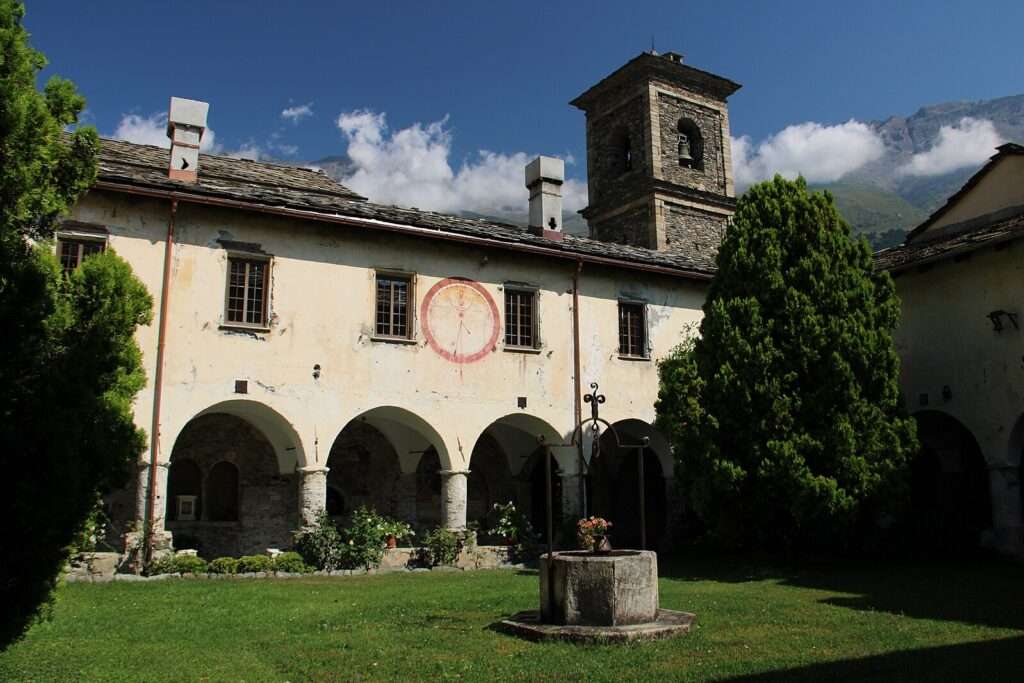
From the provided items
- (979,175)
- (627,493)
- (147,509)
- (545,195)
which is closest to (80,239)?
(147,509)

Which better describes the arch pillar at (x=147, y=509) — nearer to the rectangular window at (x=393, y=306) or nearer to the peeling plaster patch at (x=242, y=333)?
the peeling plaster patch at (x=242, y=333)

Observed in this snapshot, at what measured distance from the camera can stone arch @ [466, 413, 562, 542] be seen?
20.5m

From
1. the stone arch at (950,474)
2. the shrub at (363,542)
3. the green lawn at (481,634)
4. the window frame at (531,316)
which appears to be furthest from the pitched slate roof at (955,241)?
the shrub at (363,542)

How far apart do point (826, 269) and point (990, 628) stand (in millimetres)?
8081

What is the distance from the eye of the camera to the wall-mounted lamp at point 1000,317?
53.8 feet

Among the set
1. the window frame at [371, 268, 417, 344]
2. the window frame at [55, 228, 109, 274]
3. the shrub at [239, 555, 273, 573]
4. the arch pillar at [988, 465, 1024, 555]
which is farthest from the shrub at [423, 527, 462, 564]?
the arch pillar at [988, 465, 1024, 555]

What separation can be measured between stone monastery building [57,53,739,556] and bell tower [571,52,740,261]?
802 cm

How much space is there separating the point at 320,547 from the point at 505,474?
6698 millimetres

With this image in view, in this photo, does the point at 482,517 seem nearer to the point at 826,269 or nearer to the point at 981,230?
the point at 826,269

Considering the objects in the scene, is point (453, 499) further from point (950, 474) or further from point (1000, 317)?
point (1000, 317)

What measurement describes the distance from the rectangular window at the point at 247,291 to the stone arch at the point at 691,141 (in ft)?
60.4

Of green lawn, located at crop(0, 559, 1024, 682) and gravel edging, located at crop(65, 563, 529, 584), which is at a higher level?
gravel edging, located at crop(65, 563, 529, 584)

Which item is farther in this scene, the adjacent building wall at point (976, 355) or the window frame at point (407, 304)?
the window frame at point (407, 304)

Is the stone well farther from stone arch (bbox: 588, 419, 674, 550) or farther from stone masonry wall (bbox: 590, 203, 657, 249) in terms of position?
stone masonry wall (bbox: 590, 203, 657, 249)
